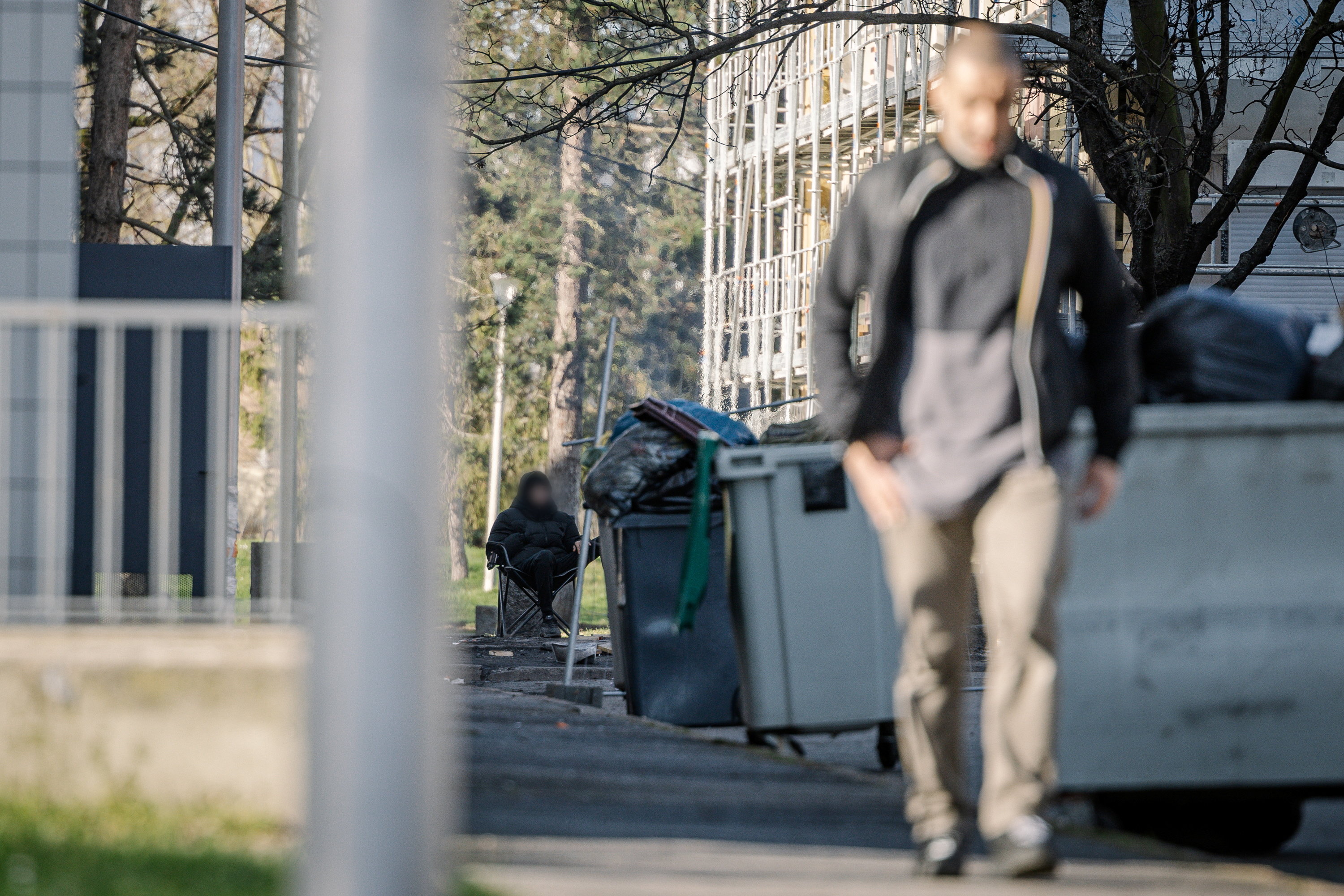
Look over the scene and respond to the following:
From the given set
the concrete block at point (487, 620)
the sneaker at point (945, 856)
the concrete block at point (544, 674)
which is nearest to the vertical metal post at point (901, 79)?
the concrete block at point (487, 620)

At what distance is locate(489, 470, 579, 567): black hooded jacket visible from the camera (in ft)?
52.7

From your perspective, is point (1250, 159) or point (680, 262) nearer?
point (1250, 159)

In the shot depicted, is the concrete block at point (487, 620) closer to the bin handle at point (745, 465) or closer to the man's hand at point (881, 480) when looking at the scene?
the bin handle at point (745, 465)

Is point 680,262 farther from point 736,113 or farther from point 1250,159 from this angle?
point 1250,159

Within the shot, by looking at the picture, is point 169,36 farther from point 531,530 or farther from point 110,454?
point 110,454

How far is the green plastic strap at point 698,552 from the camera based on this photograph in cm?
758

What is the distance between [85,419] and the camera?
7.44 m

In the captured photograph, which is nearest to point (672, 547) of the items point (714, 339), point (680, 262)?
point (714, 339)

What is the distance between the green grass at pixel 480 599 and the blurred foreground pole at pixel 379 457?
668 inches

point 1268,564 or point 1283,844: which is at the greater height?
point 1268,564

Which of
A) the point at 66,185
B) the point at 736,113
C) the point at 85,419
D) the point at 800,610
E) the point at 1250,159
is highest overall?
the point at 736,113

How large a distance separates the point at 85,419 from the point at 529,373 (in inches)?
1414

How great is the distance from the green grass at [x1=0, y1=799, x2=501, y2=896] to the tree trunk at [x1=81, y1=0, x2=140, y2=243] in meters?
13.9

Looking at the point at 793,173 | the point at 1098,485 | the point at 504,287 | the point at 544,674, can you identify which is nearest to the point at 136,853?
the point at 1098,485
